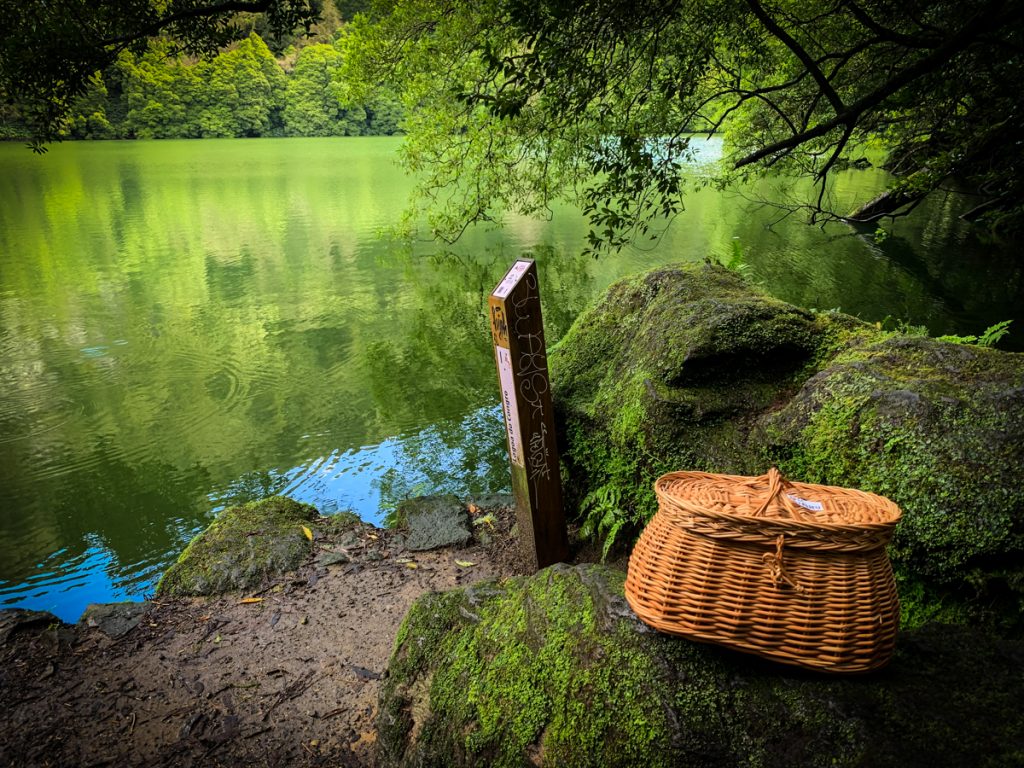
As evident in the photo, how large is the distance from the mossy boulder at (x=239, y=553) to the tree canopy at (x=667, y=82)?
3617 mm

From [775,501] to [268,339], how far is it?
38.5 feet

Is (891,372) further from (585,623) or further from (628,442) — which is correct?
(585,623)

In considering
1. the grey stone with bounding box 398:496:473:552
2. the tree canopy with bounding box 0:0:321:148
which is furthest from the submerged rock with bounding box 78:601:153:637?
the tree canopy with bounding box 0:0:321:148

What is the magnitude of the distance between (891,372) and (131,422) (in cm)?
914

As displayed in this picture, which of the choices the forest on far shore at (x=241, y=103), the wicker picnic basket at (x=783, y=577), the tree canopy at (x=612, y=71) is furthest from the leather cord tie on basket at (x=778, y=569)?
the forest on far shore at (x=241, y=103)

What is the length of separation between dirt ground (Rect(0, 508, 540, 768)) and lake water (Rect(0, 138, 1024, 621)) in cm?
144

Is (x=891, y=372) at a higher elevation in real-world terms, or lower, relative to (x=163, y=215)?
lower

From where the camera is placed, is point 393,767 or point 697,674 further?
point 393,767

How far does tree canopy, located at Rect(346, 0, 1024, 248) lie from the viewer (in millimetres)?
4695

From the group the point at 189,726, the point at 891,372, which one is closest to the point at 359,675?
the point at 189,726

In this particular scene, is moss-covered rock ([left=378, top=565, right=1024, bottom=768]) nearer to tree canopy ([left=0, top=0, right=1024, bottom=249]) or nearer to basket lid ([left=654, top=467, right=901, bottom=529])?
basket lid ([left=654, top=467, right=901, bottom=529])

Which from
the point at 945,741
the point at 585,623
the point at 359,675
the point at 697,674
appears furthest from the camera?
the point at 359,675

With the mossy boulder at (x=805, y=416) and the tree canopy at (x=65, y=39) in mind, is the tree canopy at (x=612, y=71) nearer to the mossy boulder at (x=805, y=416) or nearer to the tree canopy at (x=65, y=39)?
the tree canopy at (x=65, y=39)

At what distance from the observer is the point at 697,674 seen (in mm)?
2248
